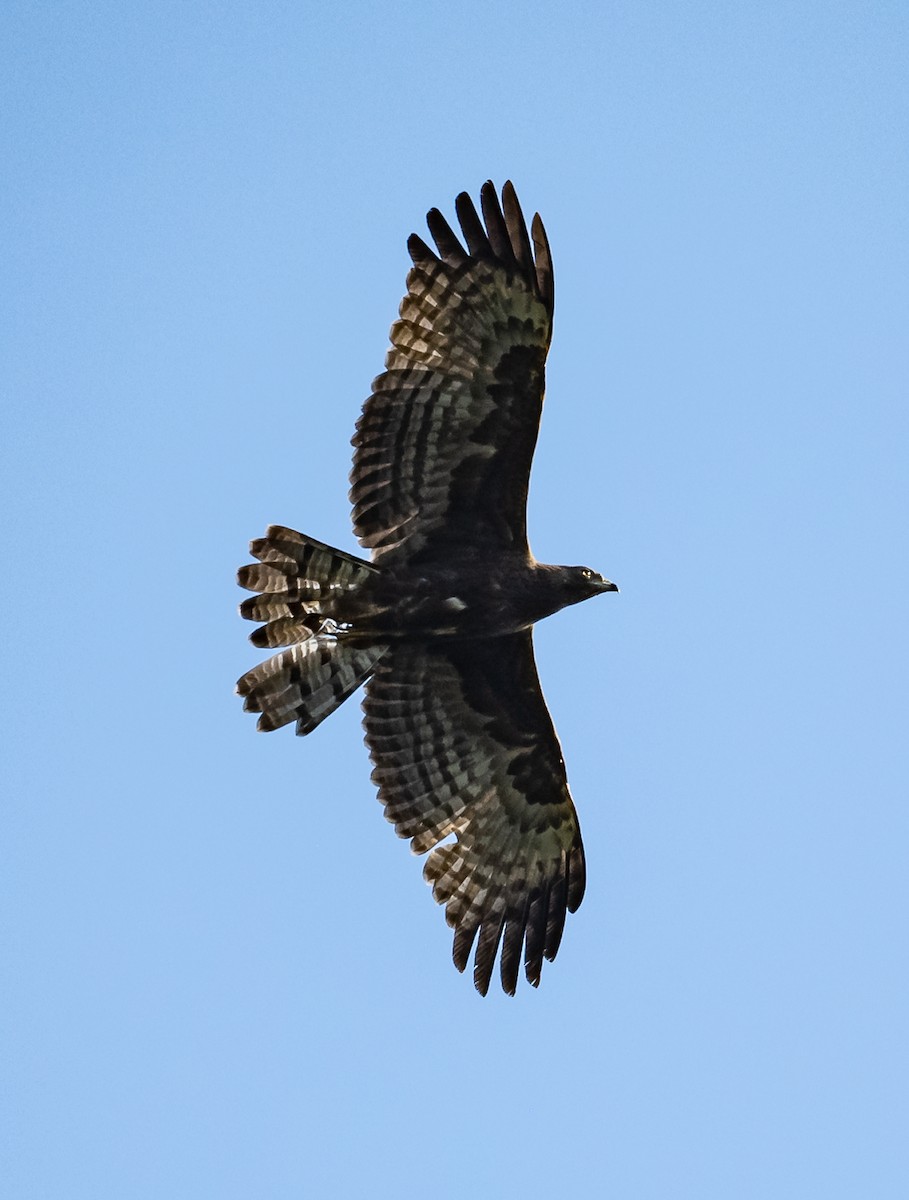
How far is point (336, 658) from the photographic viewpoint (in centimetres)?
1390

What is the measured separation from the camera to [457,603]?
13719 mm

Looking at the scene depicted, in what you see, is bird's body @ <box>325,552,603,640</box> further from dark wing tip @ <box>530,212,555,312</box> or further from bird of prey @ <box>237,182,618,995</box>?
dark wing tip @ <box>530,212,555,312</box>

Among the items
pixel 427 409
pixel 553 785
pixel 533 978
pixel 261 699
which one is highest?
pixel 427 409

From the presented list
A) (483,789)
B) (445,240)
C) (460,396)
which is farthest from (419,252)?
(483,789)

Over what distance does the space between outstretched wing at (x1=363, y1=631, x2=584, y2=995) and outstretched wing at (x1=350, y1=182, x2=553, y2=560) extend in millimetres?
1005

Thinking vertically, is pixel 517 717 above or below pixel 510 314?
below

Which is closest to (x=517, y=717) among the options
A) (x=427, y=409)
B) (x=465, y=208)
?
(x=427, y=409)

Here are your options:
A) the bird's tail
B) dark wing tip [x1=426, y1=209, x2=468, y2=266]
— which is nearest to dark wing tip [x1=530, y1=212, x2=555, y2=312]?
dark wing tip [x1=426, y1=209, x2=468, y2=266]

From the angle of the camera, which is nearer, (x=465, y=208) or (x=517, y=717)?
(x=465, y=208)

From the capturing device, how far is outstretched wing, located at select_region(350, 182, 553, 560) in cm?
1318

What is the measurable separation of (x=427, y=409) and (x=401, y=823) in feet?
10.2

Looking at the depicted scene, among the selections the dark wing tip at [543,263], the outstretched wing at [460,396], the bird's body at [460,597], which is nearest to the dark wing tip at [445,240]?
the outstretched wing at [460,396]

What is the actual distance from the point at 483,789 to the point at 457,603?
5.53 ft

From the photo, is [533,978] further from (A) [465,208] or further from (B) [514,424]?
(A) [465,208]
